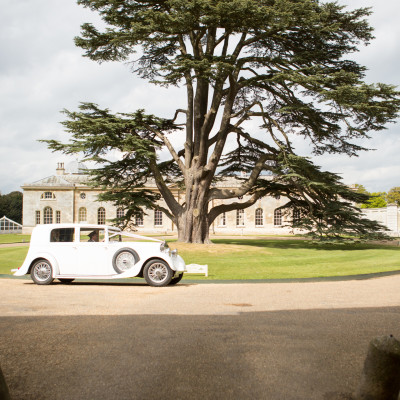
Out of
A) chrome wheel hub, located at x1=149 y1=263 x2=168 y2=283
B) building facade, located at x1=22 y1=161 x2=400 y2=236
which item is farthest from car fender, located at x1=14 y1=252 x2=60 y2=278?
building facade, located at x1=22 y1=161 x2=400 y2=236

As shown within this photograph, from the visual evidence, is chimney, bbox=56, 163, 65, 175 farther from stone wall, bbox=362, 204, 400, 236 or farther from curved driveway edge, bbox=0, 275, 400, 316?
curved driveway edge, bbox=0, 275, 400, 316

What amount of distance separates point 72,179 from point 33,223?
7978 mm

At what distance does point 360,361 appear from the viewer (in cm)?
452

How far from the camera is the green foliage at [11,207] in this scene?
2972 inches

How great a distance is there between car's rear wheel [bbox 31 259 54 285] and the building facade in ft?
140

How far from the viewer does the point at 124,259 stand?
36.1 ft

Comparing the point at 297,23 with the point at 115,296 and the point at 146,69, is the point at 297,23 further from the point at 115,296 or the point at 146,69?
the point at 115,296

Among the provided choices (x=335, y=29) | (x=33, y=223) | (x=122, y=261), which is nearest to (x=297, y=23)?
(x=335, y=29)

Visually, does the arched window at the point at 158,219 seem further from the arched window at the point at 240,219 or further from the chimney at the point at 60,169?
the chimney at the point at 60,169

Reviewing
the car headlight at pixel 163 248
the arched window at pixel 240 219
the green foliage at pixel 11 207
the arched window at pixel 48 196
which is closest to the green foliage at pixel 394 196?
the arched window at pixel 240 219

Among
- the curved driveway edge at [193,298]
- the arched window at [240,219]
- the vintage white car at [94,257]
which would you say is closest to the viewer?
the curved driveway edge at [193,298]

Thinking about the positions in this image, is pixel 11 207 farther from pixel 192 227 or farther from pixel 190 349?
pixel 190 349

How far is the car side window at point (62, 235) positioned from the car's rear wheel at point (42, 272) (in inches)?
25.5

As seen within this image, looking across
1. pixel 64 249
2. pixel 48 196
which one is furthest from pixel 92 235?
pixel 48 196
